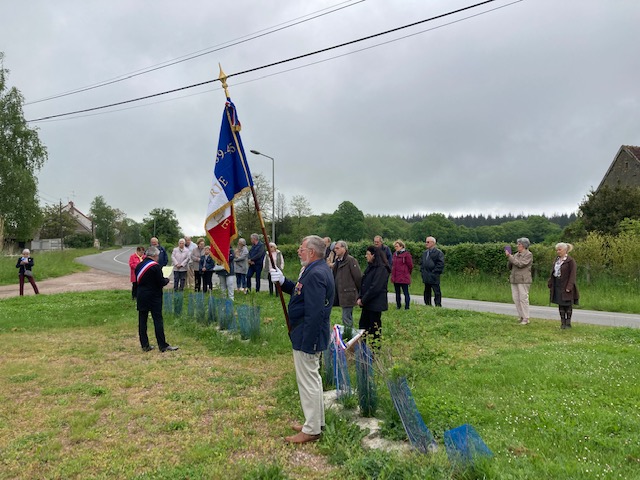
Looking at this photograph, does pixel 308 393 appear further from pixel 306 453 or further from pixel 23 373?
pixel 23 373

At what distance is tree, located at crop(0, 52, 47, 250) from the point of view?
36.2 meters

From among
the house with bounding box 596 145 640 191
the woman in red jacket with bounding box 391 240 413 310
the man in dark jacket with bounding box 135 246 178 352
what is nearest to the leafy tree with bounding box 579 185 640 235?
the house with bounding box 596 145 640 191

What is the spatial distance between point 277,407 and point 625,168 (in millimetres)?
44649

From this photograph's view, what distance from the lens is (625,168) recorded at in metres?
39.1

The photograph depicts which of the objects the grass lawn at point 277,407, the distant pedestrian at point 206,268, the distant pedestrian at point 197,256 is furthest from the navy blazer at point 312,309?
the distant pedestrian at point 197,256

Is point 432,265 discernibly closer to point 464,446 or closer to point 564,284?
point 564,284

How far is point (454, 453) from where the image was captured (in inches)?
131

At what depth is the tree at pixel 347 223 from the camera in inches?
2694

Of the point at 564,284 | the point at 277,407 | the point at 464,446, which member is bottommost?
the point at 277,407

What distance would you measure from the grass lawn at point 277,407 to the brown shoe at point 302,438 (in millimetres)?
90

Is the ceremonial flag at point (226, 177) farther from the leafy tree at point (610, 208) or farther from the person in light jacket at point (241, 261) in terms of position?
the leafy tree at point (610, 208)

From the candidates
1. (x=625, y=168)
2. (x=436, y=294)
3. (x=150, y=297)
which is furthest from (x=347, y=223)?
(x=150, y=297)

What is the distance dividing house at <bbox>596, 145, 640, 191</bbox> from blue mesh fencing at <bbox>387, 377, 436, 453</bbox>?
4026cm

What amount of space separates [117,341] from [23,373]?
7.40ft
